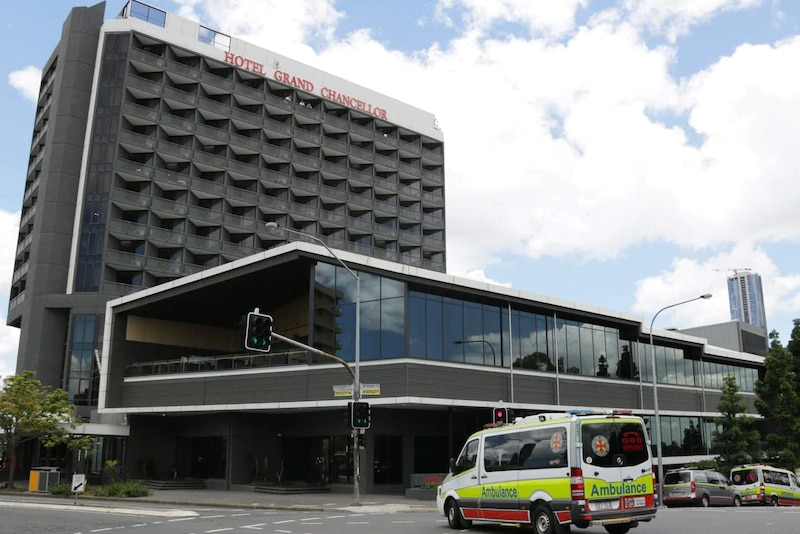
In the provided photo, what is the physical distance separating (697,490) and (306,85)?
64813 millimetres

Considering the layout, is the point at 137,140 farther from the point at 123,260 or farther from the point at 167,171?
the point at 123,260

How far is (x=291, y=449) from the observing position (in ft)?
133

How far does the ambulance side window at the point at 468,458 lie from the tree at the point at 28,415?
93.7 ft

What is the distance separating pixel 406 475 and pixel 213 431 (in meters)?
12.2

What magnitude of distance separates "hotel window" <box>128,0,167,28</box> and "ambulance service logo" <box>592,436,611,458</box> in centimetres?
Answer: 6968

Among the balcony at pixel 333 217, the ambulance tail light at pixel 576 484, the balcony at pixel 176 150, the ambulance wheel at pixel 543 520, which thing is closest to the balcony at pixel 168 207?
the balcony at pixel 176 150

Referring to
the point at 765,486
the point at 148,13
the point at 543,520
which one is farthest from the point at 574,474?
the point at 148,13

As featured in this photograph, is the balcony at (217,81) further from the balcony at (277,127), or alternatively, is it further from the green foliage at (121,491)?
the green foliage at (121,491)

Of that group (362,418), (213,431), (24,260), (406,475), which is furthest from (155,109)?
(362,418)

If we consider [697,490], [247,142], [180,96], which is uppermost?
[180,96]

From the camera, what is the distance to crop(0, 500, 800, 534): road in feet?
Result: 58.5

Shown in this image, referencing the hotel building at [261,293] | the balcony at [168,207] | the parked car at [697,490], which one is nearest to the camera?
the parked car at [697,490]

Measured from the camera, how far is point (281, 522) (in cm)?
2170

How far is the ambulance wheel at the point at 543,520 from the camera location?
602 inches
